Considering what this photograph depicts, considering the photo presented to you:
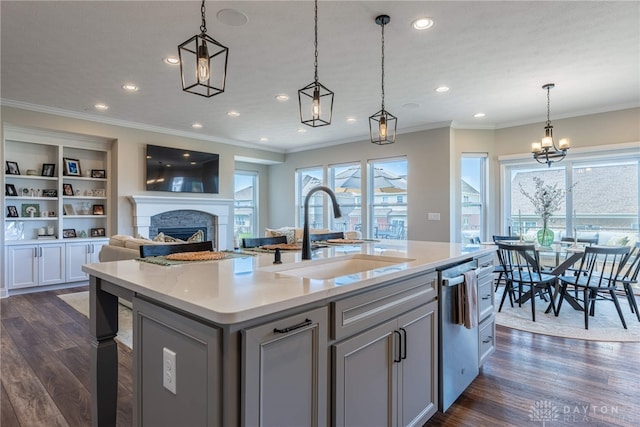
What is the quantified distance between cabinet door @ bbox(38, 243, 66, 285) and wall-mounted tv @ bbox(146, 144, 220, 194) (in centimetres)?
163

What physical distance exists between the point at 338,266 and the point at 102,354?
1.37 m

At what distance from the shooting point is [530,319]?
3885 millimetres

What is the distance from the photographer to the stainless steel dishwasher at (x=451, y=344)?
2.05 metres

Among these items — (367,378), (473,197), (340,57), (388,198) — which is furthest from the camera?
(388,198)

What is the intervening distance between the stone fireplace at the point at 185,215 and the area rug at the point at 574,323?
5.22 metres

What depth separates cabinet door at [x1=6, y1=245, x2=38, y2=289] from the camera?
16.4 feet

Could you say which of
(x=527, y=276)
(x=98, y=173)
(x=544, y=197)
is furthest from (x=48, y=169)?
(x=544, y=197)

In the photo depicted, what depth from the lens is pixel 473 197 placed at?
6418mm

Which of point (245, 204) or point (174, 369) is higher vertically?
point (245, 204)

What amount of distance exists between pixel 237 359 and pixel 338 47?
9.66ft

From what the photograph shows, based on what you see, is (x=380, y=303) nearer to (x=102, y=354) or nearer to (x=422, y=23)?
(x=102, y=354)

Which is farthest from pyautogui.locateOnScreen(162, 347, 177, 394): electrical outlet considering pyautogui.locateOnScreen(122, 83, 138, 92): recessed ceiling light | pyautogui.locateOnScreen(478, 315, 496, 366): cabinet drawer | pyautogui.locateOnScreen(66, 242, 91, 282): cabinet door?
pyautogui.locateOnScreen(66, 242, 91, 282): cabinet door

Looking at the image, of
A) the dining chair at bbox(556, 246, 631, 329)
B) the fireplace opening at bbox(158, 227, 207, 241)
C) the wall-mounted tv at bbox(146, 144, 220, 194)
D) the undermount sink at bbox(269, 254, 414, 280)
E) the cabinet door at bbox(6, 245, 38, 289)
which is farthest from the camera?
the fireplace opening at bbox(158, 227, 207, 241)

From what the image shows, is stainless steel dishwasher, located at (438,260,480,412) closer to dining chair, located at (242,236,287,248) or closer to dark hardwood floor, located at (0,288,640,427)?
dark hardwood floor, located at (0,288,640,427)
